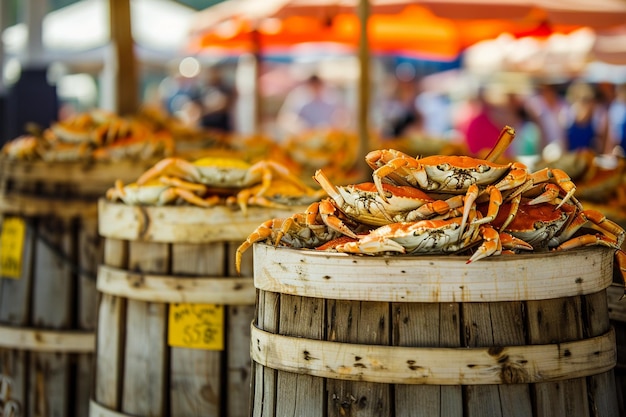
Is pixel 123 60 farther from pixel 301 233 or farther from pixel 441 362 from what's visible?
pixel 441 362

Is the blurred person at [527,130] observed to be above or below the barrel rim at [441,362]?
above

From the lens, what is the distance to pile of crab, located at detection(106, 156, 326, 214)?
3.70 meters

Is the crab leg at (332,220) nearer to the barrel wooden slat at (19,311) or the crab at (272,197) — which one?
the crab at (272,197)

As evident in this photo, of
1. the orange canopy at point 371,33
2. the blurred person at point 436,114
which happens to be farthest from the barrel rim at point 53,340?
the blurred person at point 436,114

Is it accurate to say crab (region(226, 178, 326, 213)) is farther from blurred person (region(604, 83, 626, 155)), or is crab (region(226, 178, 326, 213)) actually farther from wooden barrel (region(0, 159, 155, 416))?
blurred person (region(604, 83, 626, 155))

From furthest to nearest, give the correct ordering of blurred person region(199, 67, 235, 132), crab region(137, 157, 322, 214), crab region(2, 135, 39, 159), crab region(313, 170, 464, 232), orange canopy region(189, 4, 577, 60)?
1. blurred person region(199, 67, 235, 132)
2. orange canopy region(189, 4, 577, 60)
3. crab region(2, 135, 39, 159)
4. crab region(137, 157, 322, 214)
5. crab region(313, 170, 464, 232)

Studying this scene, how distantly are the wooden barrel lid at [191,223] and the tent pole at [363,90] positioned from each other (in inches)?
81.2

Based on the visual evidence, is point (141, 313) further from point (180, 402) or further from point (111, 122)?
point (111, 122)

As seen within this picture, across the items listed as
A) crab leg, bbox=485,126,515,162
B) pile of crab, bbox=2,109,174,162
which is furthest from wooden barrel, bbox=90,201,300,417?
pile of crab, bbox=2,109,174,162

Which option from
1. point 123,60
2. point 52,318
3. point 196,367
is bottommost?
point 196,367

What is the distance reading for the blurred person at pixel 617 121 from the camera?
1101 centimetres

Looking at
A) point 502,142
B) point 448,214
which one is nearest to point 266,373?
point 448,214

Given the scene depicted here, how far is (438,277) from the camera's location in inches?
96.3

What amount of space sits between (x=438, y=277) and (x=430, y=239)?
123mm
